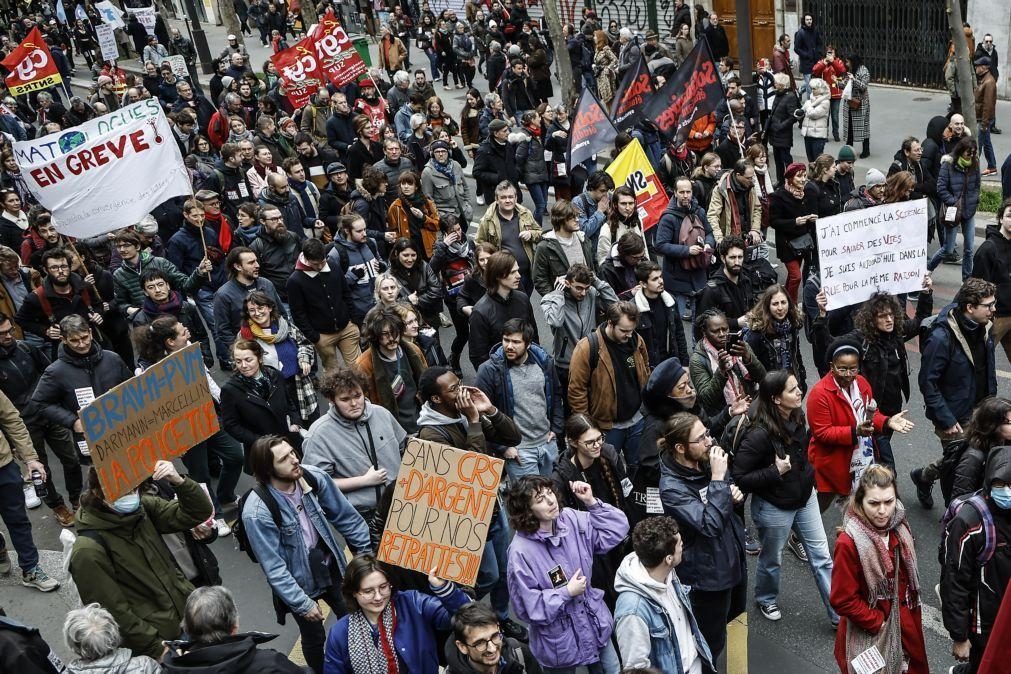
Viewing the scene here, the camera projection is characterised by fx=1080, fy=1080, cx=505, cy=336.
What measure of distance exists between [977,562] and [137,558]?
3.90 meters

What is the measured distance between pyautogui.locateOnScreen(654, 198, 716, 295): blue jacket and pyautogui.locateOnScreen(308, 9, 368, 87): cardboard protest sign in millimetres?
8199

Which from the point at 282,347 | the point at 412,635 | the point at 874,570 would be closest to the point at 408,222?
the point at 282,347

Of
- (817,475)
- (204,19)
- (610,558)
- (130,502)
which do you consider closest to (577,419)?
(610,558)

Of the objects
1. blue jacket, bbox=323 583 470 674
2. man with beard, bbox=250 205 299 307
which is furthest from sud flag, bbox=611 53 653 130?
blue jacket, bbox=323 583 470 674

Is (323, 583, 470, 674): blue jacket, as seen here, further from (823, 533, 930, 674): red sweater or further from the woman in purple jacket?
(823, 533, 930, 674): red sweater

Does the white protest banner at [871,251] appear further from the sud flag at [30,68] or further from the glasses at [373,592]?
the sud flag at [30,68]

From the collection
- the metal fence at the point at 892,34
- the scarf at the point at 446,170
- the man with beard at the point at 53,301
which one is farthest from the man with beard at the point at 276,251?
the metal fence at the point at 892,34

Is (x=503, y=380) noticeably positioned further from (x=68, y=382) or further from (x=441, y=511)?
(x=68, y=382)

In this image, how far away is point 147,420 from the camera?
231 inches

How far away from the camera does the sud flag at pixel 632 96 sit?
12.2 meters

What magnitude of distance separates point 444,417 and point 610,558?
47.9 inches

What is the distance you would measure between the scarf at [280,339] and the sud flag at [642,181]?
371 cm

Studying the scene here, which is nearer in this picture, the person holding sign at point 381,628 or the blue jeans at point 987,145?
the person holding sign at point 381,628

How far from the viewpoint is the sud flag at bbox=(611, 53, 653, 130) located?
39.9 feet
